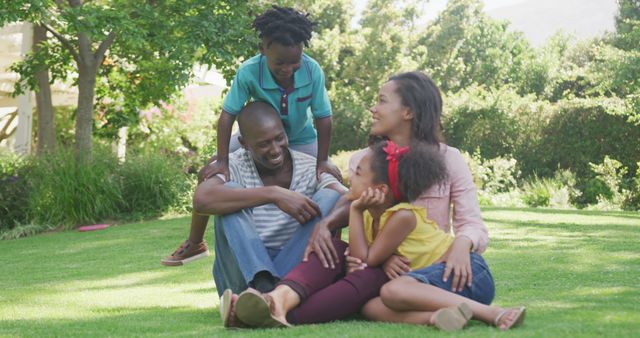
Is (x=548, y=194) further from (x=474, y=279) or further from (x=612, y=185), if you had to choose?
(x=474, y=279)

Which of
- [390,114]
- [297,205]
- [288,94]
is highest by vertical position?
[288,94]

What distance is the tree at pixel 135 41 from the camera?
1091cm

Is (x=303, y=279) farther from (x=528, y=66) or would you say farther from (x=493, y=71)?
(x=493, y=71)

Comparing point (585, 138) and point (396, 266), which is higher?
point (585, 138)

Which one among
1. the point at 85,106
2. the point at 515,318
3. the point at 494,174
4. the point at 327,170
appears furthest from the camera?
the point at 494,174

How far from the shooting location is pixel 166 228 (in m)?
11.5

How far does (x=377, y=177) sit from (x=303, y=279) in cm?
58

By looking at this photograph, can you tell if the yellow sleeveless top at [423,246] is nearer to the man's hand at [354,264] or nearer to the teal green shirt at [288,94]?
the man's hand at [354,264]

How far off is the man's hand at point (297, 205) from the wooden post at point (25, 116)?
11.9 m

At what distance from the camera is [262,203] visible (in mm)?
4539

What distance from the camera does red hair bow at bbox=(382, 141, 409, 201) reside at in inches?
A: 159

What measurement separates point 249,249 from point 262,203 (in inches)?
10.1

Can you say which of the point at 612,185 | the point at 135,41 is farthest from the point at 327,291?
the point at 612,185

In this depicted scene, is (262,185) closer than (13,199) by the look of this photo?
Yes
